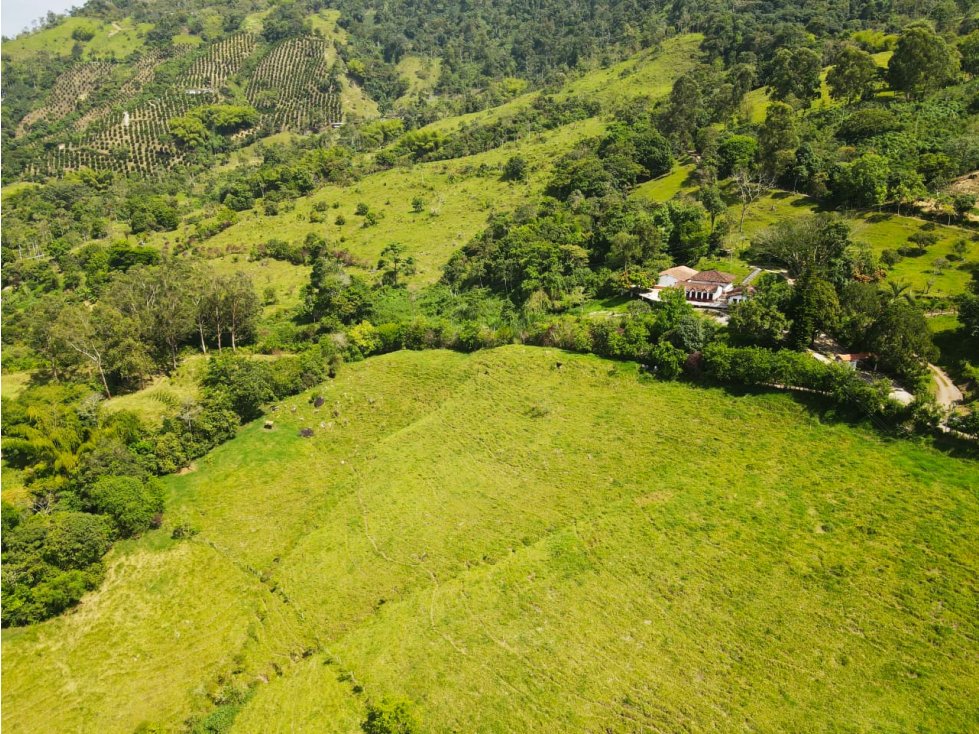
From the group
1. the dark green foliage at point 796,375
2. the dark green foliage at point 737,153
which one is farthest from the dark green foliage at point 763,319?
the dark green foliage at point 737,153

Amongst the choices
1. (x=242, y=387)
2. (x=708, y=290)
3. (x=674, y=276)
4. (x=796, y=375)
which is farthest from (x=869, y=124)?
(x=242, y=387)

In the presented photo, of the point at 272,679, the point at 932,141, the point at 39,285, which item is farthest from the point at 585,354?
the point at 39,285

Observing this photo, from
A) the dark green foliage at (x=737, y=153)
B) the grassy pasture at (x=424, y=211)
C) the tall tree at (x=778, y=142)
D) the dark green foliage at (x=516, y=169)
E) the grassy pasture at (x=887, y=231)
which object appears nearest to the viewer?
the grassy pasture at (x=887, y=231)

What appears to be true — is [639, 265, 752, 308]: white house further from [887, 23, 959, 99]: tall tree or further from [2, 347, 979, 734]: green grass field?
[887, 23, 959, 99]: tall tree

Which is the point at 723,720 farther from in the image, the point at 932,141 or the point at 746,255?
the point at 932,141

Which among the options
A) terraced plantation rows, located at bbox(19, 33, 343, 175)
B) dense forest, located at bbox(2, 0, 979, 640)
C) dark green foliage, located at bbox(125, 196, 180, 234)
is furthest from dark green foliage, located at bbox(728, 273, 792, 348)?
terraced plantation rows, located at bbox(19, 33, 343, 175)

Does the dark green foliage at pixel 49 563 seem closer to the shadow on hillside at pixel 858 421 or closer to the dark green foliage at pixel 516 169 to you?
the shadow on hillside at pixel 858 421

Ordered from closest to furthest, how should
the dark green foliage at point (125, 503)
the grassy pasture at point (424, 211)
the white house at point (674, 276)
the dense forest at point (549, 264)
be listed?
the dark green foliage at point (125, 503) → the dense forest at point (549, 264) → the white house at point (674, 276) → the grassy pasture at point (424, 211)
